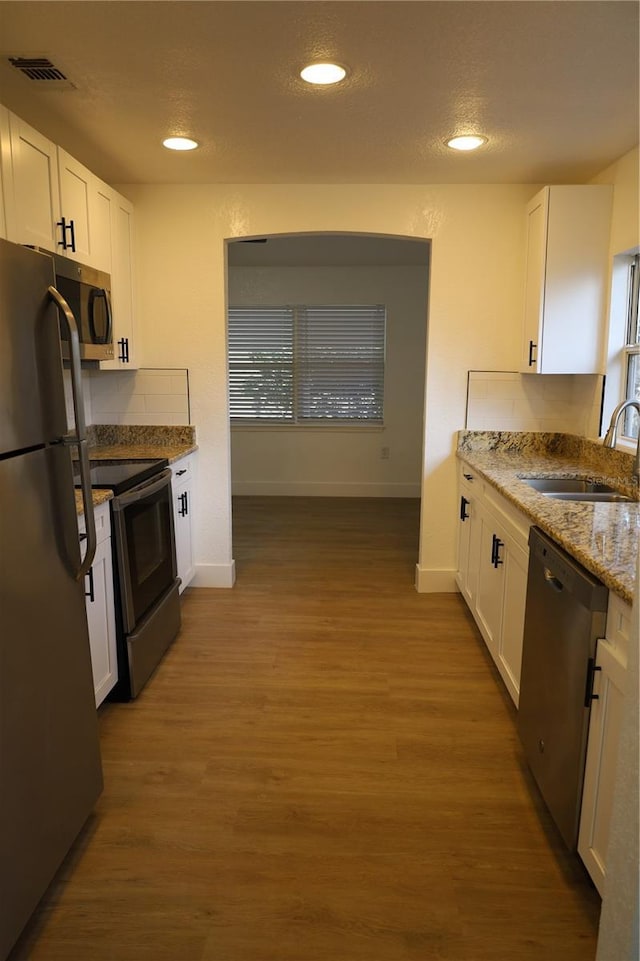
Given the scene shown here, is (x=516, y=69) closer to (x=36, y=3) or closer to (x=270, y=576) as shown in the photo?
(x=36, y=3)

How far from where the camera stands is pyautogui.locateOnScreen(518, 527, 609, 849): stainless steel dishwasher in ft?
5.32

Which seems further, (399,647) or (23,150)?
(399,647)

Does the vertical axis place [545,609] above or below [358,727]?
above

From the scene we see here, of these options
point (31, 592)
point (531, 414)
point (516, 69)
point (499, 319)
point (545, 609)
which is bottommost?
point (545, 609)

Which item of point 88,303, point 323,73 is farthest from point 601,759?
point 88,303

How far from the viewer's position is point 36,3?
5.97 feet

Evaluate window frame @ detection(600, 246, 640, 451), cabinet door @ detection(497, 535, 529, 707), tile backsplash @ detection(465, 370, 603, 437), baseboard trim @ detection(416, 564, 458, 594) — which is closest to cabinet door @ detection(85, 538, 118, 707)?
cabinet door @ detection(497, 535, 529, 707)

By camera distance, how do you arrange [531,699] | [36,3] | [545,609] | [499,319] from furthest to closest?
[499,319], [531,699], [545,609], [36,3]

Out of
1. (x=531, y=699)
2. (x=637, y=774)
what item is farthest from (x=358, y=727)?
(x=637, y=774)

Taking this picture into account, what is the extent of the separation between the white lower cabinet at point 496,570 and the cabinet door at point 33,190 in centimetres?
214

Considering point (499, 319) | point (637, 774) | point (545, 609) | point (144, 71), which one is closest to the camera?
point (637, 774)

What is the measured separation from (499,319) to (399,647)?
1.99m

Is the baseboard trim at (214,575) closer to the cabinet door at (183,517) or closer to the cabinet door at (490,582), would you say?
the cabinet door at (183,517)

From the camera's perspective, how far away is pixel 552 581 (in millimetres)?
1882
